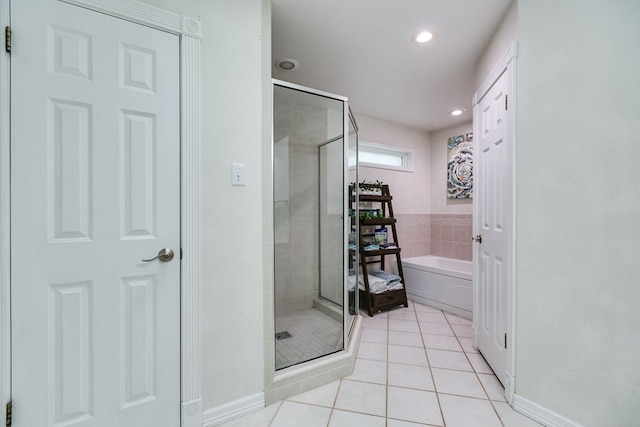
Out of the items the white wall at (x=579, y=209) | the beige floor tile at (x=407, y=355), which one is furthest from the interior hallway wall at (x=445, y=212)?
the white wall at (x=579, y=209)

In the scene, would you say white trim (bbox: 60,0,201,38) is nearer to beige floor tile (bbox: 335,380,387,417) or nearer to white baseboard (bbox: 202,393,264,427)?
white baseboard (bbox: 202,393,264,427)

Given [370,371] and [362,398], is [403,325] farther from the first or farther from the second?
[362,398]

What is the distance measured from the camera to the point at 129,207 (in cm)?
125

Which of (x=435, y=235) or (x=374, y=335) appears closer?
(x=374, y=335)

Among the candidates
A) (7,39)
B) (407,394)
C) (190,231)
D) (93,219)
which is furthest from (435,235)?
(7,39)

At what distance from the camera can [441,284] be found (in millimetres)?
3184

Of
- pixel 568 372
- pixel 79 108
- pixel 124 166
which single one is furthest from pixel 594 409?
pixel 79 108

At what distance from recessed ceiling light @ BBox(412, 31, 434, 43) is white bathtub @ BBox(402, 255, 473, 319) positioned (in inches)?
90.8

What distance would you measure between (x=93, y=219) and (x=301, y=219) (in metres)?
1.47

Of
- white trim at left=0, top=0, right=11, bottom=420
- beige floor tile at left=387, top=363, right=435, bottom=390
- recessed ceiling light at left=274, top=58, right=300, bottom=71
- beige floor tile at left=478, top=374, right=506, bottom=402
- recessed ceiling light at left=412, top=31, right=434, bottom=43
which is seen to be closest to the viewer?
white trim at left=0, top=0, right=11, bottom=420

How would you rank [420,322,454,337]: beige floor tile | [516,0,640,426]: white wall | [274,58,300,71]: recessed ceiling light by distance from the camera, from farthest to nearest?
[420,322,454,337]: beige floor tile < [274,58,300,71]: recessed ceiling light < [516,0,640,426]: white wall

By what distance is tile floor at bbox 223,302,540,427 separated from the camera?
146cm

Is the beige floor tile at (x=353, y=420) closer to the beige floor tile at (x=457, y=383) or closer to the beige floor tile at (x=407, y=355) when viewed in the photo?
the beige floor tile at (x=457, y=383)

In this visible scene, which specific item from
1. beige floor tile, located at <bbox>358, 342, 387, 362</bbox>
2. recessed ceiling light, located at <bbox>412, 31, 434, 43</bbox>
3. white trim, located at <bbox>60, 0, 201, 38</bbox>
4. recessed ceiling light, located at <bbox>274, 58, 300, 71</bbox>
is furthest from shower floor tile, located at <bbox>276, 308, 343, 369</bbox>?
recessed ceiling light, located at <bbox>412, 31, 434, 43</bbox>
